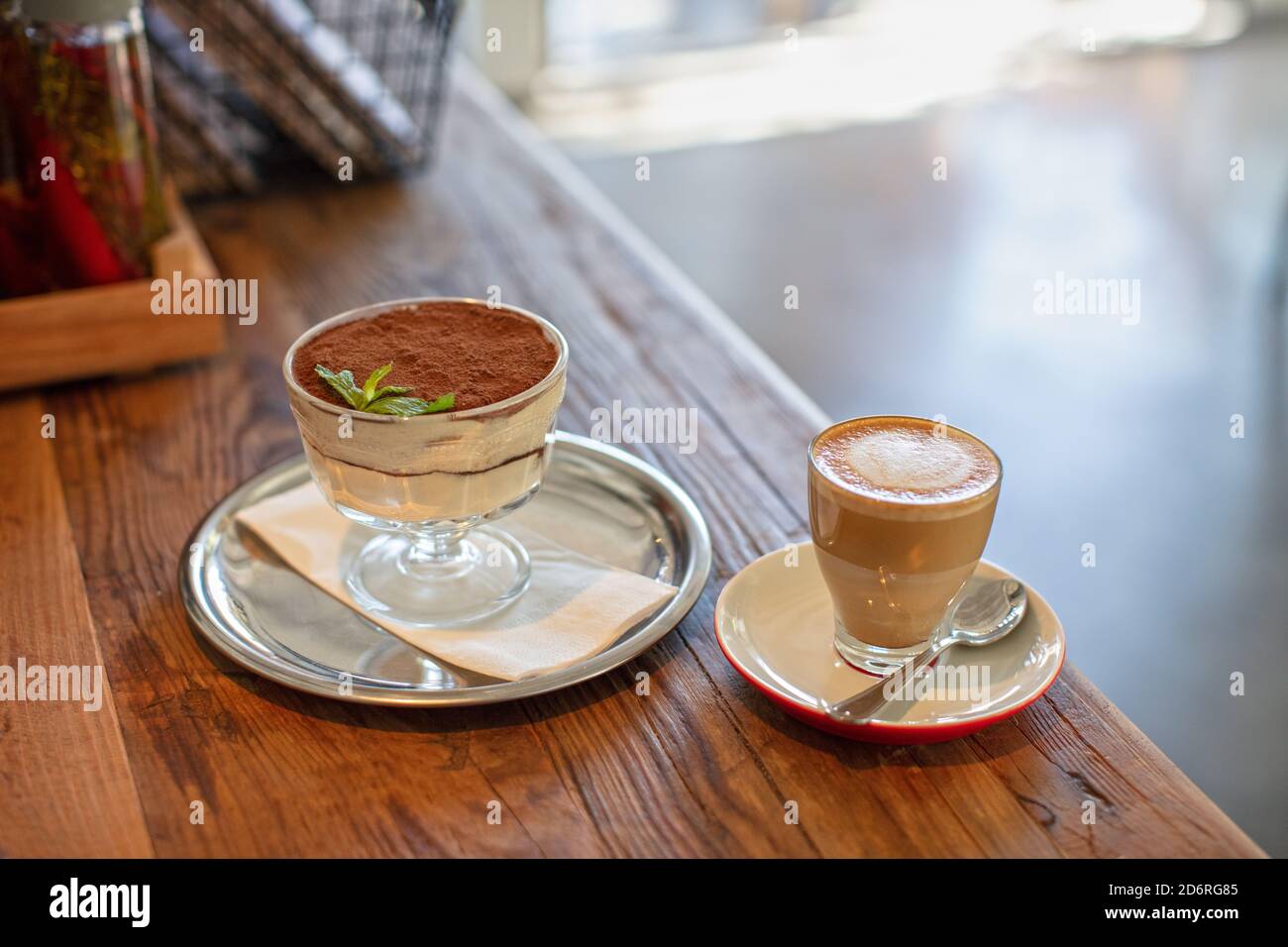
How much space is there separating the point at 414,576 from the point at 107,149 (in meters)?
0.57

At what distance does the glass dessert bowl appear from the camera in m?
0.76

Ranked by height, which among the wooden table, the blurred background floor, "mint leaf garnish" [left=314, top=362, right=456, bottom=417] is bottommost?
the blurred background floor

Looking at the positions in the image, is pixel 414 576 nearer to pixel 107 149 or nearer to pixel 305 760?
pixel 305 760

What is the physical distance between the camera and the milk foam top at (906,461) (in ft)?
2.35

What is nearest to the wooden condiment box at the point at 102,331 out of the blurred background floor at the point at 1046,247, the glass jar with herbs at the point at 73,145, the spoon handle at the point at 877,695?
the glass jar with herbs at the point at 73,145

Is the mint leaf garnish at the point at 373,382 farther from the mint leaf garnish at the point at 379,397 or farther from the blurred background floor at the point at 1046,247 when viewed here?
the blurred background floor at the point at 1046,247

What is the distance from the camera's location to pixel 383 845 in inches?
26.3

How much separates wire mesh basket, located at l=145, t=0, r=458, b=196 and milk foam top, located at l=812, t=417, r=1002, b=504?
106 centimetres

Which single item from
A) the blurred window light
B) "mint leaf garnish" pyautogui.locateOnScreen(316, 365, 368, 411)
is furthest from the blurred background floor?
"mint leaf garnish" pyautogui.locateOnScreen(316, 365, 368, 411)

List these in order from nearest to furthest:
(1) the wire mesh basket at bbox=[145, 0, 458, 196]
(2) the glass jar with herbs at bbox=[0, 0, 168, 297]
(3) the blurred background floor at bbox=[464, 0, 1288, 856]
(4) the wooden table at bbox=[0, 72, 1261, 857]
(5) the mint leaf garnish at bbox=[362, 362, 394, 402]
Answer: (4) the wooden table at bbox=[0, 72, 1261, 857] < (5) the mint leaf garnish at bbox=[362, 362, 394, 402] < (2) the glass jar with herbs at bbox=[0, 0, 168, 297] < (1) the wire mesh basket at bbox=[145, 0, 458, 196] < (3) the blurred background floor at bbox=[464, 0, 1288, 856]

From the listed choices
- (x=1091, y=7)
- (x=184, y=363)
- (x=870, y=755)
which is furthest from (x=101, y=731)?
(x=1091, y=7)

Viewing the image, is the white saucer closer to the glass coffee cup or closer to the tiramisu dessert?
the glass coffee cup

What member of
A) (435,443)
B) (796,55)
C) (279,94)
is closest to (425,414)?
(435,443)

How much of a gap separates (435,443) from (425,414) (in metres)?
0.02
